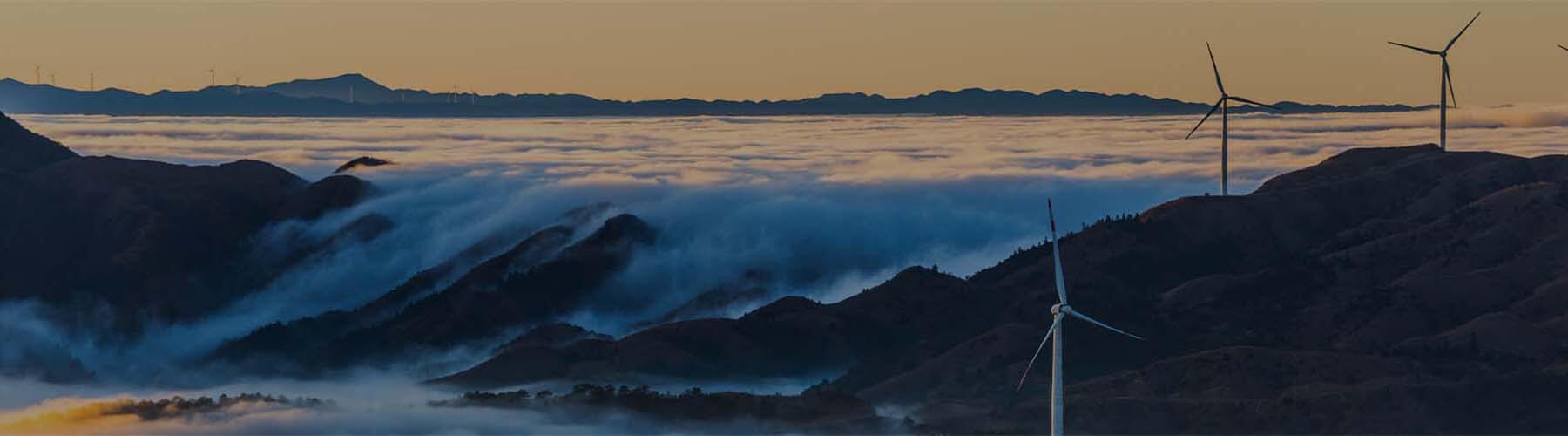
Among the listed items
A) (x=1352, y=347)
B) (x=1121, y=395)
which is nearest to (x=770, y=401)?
(x=1121, y=395)

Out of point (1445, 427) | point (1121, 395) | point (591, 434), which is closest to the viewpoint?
point (1445, 427)

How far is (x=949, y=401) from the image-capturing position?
18850 centimetres

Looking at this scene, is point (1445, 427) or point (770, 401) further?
point (770, 401)

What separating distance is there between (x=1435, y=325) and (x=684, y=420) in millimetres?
56543

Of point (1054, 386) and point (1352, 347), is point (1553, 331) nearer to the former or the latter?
point (1352, 347)

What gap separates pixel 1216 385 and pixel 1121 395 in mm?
6592

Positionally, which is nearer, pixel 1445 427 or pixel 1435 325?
pixel 1445 427

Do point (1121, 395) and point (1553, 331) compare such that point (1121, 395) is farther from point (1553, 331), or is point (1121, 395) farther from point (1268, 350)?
point (1553, 331)

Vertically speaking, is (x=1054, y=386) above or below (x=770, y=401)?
above

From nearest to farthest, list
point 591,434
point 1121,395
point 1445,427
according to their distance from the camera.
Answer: point 1445,427 < point 1121,395 < point 591,434

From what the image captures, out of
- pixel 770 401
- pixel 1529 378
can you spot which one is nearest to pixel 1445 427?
pixel 1529 378

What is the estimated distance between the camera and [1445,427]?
166 m

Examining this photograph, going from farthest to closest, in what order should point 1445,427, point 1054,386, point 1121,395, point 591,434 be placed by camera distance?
point 591,434 → point 1121,395 → point 1445,427 → point 1054,386

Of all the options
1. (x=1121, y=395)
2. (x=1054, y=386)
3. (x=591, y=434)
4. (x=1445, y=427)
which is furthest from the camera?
(x=591, y=434)
